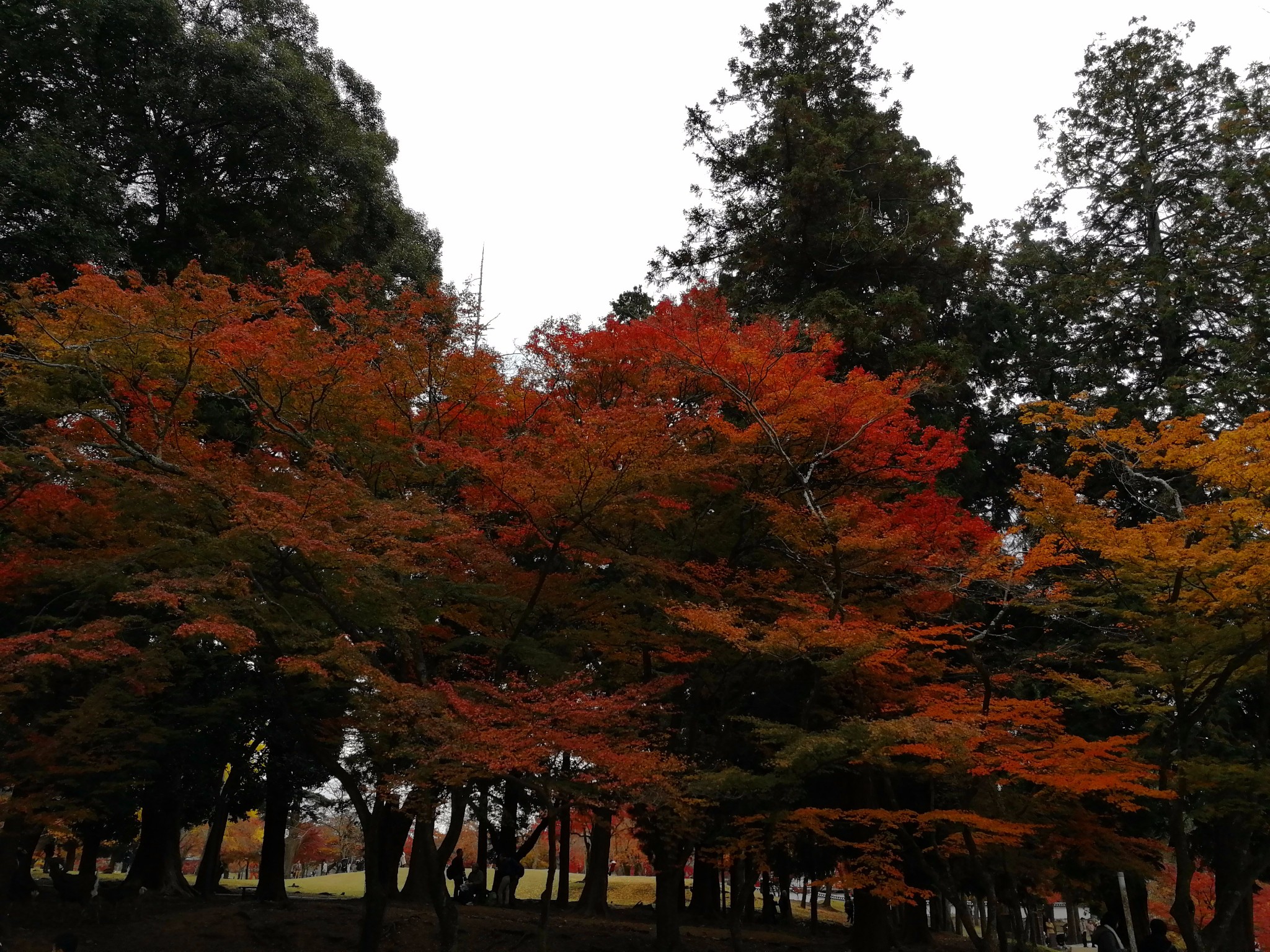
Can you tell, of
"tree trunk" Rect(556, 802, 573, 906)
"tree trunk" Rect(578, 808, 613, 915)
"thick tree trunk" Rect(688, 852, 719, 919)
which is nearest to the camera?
"tree trunk" Rect(578, 808, 613, 915)

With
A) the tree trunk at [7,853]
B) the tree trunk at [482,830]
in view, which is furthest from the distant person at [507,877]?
the tree trunk at [7,853]

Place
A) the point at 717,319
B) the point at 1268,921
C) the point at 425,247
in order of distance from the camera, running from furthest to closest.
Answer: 1. the point at 1268,921
2. the point at 425,247
3. the point at 717,319

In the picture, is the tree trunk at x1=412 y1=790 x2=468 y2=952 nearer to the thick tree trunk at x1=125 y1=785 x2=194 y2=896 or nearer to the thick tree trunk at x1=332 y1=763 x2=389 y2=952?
the thick tree trunk at x1=332 y1=763 x2=389 y2=952

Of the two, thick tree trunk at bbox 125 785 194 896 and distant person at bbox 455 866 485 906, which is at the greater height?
thick tree trunk at bbox 125 785 194 896

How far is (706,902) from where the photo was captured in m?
22.8

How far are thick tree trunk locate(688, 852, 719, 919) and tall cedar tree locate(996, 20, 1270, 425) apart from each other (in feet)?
47.5

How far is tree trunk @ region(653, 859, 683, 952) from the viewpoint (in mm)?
14266

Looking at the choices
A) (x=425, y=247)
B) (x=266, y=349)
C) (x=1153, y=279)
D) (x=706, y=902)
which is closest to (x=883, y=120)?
(x=1153, y=279)

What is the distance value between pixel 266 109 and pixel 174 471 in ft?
35.0

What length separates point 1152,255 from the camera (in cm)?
2223

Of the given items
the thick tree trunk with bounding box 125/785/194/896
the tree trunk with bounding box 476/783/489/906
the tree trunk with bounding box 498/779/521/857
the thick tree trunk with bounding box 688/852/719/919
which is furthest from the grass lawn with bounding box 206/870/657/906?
the thick tree trunk with bounding box 125/785/194/896

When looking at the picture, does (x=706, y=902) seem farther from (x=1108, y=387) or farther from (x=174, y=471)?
(x=174, y=471)

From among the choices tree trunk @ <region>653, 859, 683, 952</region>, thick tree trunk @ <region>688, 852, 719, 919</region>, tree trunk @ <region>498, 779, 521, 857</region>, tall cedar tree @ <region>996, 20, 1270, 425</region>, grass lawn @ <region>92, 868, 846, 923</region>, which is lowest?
grass lawn @ <region>92, 868, 846, 923</region>

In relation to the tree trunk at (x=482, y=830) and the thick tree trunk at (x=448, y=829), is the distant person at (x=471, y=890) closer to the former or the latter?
the tree trunk at (x=482, y=830)
